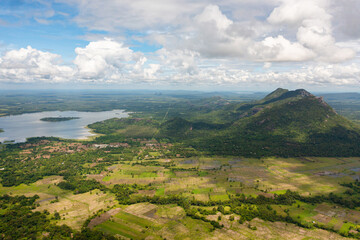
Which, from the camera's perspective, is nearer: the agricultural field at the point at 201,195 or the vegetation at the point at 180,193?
the vegetation at the point at 180,193

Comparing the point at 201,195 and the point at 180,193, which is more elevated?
the point at 180,193

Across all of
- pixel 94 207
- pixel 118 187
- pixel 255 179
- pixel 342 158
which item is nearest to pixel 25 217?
pixel 94 207

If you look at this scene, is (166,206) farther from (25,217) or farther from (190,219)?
(25,217)

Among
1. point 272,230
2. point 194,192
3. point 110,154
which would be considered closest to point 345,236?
point 272,230

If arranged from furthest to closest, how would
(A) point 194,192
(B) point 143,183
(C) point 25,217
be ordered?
(B) point 143,183
(A) point 194,192
(C) point 25,217

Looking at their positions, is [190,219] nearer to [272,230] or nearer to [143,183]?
[272,230]

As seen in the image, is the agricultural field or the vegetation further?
the agricultural field

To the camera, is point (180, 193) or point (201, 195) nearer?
point (201, 195)

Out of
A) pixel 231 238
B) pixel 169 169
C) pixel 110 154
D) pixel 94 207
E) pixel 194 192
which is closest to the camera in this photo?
pixel 231 238

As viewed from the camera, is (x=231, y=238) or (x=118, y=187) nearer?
(x=231, y=238)
